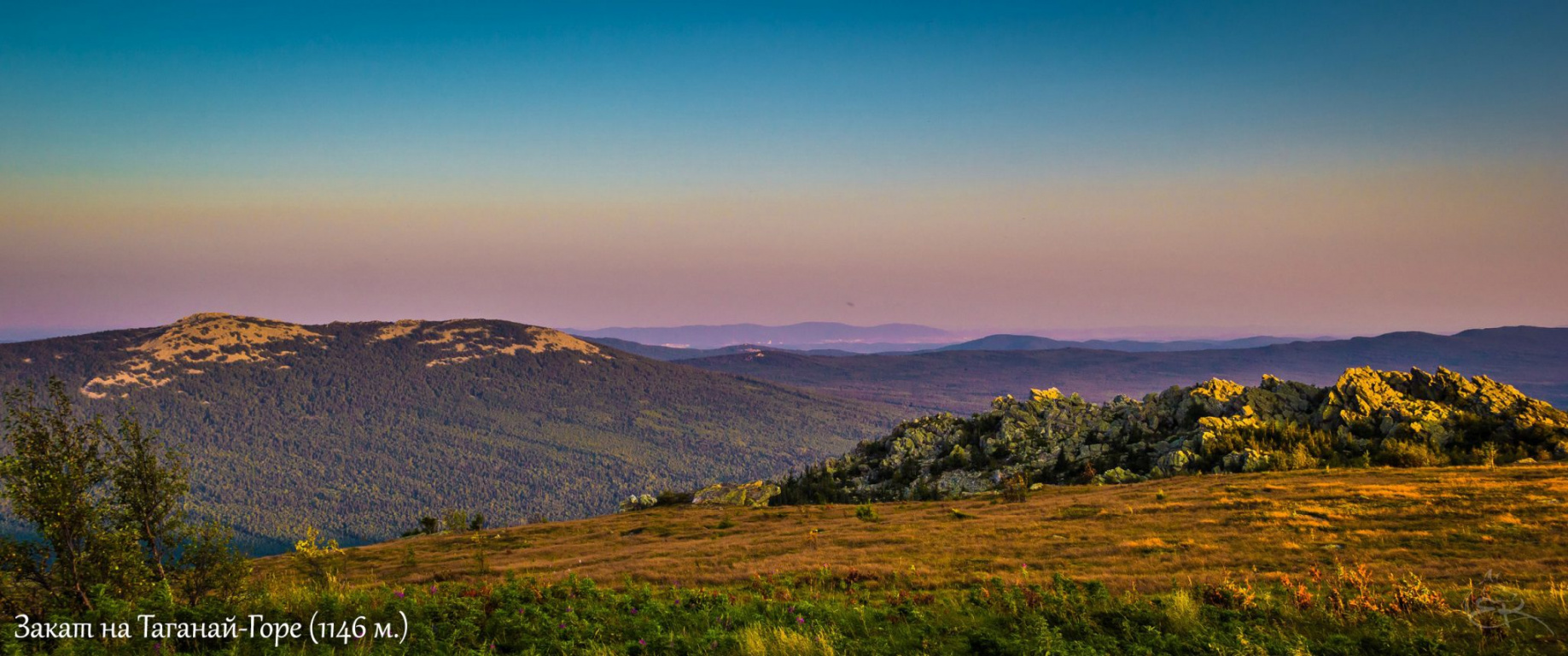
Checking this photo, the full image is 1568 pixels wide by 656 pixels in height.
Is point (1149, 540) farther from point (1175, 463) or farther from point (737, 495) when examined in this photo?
point (737, 495)

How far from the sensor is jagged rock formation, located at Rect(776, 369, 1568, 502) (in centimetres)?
4272

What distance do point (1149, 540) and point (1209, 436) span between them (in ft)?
100

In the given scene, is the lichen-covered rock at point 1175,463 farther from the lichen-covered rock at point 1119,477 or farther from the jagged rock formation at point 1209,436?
the lichen-covered rock at point 1119,477

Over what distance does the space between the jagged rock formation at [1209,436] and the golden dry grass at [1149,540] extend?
7.61 metres

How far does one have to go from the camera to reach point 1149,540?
24672 millimetres

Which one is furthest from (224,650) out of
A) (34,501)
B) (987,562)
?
(987,562)

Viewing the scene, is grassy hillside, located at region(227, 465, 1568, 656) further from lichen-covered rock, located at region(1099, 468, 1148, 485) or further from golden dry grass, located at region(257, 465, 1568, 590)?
lichen-covered rock, located at region(1099, 468, 1148, 485)

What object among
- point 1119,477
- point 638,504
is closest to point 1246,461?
point 1119,477

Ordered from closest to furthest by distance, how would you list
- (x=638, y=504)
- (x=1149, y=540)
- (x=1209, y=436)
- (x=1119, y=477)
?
(x=1149, y=540), (x=1119, y=477), (x=1209, y=436), (x=638, y=504)

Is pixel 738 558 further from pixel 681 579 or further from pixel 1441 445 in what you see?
pixel 1441 445

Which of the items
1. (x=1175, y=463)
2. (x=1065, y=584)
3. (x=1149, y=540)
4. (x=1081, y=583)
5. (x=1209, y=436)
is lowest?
(x=1175, y=463)

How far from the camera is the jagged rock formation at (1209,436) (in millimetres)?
42719

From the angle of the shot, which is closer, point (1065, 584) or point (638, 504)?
point (1065, 584)

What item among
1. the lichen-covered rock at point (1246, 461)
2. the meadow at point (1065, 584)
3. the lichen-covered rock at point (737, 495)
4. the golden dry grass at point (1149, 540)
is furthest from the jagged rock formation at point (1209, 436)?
the meadow at point (1065, 584)
